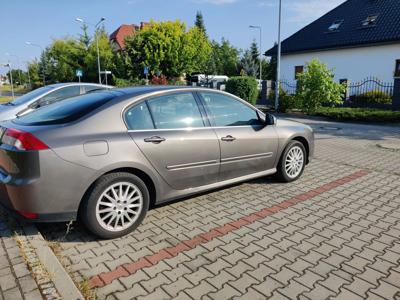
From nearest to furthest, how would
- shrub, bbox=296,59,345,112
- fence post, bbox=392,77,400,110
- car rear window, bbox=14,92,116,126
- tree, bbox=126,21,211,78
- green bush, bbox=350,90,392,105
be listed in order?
car rear window, bbox=14,92,116,126 → shrub, bbox=296,59,345,112 → fence post, bbox=392,77,400,110 → green bush, bbox=350,90,392,105 → tree, bbox=126,21,211,78

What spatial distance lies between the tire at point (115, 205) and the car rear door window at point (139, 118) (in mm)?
544

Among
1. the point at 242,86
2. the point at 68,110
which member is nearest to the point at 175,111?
the point at 68,110

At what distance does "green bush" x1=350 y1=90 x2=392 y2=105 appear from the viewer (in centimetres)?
1923

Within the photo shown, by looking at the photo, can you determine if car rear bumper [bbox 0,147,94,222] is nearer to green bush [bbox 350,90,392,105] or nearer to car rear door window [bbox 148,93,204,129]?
car rear door window [bbox 148,93,204,129]

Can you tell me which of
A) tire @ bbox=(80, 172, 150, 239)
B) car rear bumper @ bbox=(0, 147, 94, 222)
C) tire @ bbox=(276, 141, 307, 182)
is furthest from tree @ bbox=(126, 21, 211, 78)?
car rear bumper @ bbox=(0, 147, 94, 222)

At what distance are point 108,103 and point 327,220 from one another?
2.88m

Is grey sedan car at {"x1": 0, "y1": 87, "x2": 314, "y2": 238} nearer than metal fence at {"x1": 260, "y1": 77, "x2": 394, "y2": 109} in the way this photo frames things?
Yes

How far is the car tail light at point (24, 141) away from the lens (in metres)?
3.12

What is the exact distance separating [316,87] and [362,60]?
1142 cm

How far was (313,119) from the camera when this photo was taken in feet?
55.2

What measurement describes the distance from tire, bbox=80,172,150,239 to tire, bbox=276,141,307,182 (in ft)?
8.04

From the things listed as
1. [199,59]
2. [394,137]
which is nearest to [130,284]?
[394,137]

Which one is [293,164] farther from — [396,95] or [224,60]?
[224,60]

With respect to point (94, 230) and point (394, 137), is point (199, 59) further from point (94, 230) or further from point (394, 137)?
point (94, 230)
